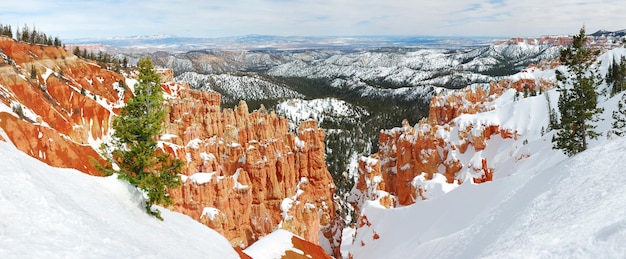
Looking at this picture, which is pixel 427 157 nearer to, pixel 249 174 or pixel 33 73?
pixel 249 174

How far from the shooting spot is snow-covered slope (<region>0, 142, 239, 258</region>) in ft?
39.4

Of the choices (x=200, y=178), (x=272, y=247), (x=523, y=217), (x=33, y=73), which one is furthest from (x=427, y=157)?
(x=33, y=73)

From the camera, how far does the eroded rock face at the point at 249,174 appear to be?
5078cm

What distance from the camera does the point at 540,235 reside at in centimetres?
1534

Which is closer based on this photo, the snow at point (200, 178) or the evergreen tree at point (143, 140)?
the evergreen tree at point (143, 140)

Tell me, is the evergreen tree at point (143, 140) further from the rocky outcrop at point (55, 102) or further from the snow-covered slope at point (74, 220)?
the rocky outcrop at point (55, 102)

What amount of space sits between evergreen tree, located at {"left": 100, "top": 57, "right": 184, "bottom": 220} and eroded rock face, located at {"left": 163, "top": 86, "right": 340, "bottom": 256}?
27.6 metres

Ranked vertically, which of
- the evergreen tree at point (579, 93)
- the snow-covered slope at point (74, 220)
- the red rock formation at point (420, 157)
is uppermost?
the evergreen tree at point (579, 93)

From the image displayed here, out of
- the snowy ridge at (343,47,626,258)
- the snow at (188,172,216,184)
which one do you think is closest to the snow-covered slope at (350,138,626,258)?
the snowy ridge at (343,47,626,258)

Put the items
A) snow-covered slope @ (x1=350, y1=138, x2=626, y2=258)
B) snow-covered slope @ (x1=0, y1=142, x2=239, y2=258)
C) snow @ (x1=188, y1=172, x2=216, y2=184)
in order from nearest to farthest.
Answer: snow-covered slope @ (x1=0, y1=142, x2=239, y2=258), snow-covered slope @ (x1=350, y1=138, x2=626, y2=258), snow @ (x1=188, y1=172, x2=216, y2=184)

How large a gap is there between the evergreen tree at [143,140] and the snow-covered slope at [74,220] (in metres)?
1.33

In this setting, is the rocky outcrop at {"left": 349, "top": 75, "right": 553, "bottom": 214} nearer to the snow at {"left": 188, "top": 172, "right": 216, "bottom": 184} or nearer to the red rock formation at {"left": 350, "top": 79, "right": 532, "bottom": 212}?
the red rock formation at {"left": 350, "top": 79, "right": 532, "bottom": 212}

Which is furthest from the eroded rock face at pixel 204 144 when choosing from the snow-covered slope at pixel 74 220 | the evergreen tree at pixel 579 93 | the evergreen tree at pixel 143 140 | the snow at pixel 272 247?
the evergreen tree at pixel 579 93

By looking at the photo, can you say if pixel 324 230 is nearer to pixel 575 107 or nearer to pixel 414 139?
pixel 414 139
